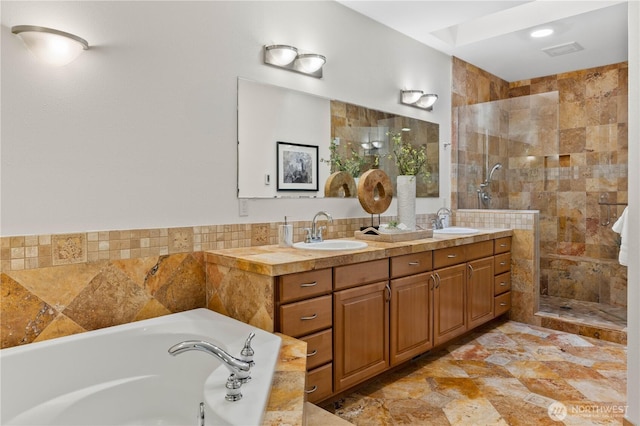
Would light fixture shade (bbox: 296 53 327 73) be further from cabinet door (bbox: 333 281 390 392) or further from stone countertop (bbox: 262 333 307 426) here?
stone countertop (bbox: 262 333 307 426)

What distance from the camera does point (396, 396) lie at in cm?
252

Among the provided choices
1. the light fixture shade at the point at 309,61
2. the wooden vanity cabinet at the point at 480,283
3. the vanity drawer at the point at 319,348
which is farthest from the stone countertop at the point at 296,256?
the light fixture shade at the point at 309,61

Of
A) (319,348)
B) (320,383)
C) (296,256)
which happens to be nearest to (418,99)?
(296,256)

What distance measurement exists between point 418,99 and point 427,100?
0.14 metres

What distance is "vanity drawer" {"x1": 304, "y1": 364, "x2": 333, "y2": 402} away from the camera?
7.05 feet

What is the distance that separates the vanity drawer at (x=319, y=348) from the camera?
2.15m

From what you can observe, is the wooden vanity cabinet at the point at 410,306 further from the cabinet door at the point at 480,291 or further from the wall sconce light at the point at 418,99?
the wall sconce light at the point at 418,99

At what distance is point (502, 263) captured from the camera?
3861mm

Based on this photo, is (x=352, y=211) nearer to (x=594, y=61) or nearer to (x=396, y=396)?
(x=396, y=396)

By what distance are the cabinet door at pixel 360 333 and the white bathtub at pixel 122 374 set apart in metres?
0.58

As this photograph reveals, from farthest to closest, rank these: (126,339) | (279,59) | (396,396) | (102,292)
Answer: (279,59) → (396,396) → (102,292) → (126,339)

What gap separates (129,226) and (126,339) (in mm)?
565

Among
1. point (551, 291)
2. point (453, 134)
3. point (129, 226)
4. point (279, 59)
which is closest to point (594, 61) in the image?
point (453, 134)

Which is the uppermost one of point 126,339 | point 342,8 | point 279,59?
point 342,8
